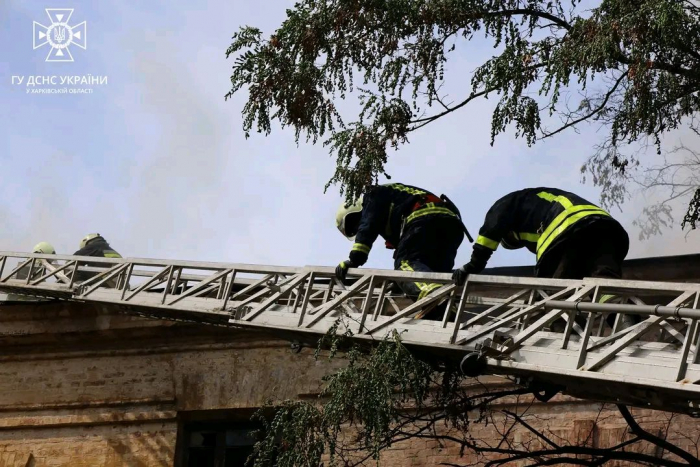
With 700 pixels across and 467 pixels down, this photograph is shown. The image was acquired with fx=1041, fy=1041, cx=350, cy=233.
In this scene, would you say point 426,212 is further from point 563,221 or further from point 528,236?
point 563,221

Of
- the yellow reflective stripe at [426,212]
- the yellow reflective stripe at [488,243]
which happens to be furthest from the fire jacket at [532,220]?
the yellow reflective stripe at [426,212]

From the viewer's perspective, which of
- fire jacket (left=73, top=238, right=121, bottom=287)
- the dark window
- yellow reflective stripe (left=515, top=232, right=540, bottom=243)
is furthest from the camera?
fire jacket (left=73, top=238, right=121, bottom=287)

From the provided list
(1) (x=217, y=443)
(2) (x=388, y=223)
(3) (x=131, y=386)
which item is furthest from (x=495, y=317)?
(3) (x=131, y=386)

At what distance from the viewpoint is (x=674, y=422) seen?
9.80m

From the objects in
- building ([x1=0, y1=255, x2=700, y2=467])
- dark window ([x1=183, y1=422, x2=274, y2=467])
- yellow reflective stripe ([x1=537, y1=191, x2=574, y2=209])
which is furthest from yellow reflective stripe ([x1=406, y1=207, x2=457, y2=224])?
dark window ([x1=183, y1=422, x2=274, y2=467])

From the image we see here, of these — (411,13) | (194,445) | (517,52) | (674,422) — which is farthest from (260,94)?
(674,422)

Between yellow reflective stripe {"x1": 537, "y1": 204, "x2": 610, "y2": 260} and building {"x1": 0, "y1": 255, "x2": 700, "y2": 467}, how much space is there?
13.8 feet

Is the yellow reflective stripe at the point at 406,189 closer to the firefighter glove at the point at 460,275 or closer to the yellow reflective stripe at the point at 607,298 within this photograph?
the firefighter glove at the point at 460,275

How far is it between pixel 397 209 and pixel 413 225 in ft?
0.84

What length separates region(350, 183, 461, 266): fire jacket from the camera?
30.1 ft

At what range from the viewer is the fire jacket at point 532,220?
742 cm

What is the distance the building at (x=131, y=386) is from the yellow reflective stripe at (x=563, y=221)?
4211 mm

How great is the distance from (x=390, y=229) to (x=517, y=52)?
2.23 m

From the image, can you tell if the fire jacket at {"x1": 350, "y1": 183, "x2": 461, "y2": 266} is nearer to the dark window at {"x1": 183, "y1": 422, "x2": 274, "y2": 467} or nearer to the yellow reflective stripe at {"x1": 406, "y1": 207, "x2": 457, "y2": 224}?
the yellow reflective stripe at {"x1": 406, "y1": 207, "x2": 457, "y2": 224}
